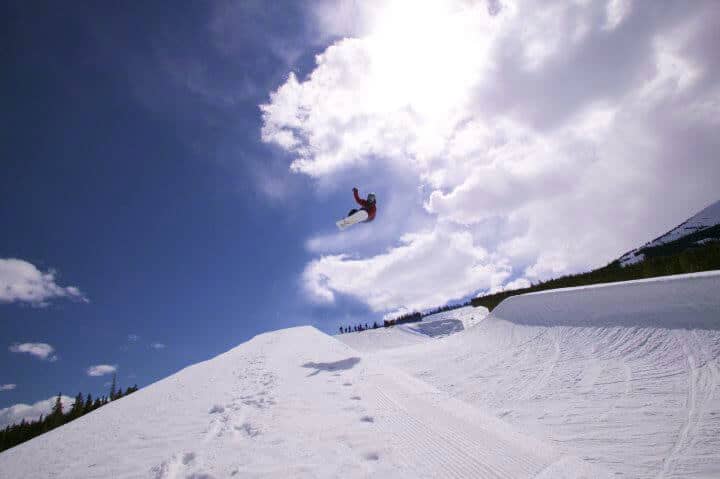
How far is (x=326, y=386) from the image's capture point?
6242 millimetres

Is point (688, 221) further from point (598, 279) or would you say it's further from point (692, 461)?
point (692, 461)

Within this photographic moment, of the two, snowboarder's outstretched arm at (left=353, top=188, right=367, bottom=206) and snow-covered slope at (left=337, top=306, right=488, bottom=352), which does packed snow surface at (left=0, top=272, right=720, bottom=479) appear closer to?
snowboarder's outstretched arm at (left=353, top=188, right=367, bottom=206)

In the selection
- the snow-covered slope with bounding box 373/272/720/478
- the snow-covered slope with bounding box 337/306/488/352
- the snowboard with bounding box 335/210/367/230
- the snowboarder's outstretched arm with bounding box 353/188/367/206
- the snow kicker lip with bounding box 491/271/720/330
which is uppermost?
the snowboarder's outstretched arm with bounding box 353/188/367/206

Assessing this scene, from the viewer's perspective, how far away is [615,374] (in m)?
5.96

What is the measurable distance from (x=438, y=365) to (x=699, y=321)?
5.56 meters

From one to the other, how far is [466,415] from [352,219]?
928 cm

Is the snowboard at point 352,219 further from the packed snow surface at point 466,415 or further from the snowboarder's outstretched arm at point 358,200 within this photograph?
the packed snow surface at point 466,415

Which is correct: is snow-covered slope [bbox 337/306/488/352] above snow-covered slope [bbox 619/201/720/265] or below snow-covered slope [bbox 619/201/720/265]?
below

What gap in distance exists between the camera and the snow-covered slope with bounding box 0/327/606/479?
3.08 m

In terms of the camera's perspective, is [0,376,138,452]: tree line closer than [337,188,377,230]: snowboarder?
No

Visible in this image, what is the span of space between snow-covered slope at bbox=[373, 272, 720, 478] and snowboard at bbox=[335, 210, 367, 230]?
5.29 metres

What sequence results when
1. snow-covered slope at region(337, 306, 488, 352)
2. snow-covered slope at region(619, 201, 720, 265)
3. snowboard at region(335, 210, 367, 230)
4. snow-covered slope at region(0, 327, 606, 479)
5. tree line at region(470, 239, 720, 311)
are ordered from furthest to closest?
1. snow-covered slope at region(619, 201, 720, 265)
2. snow-covered slope at region(337, 306, 488, 352)
3. snowboard at region(335, 210, 367, 230)
4. tree line at region(470, 239, 720, 311)
5. snow-covered slope at region(0, 327, 606, 479)

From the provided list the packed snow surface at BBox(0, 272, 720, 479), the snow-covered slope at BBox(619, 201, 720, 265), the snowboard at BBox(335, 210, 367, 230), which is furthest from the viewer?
the snow-covered slope at BBox(619, 201, 720, 265)

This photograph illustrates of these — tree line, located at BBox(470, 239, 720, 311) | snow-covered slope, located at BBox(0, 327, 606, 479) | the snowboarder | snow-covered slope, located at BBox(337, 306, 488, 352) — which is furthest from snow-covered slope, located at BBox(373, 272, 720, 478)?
snow-covered slope, located at BBox(337, 306, 488, 352)
